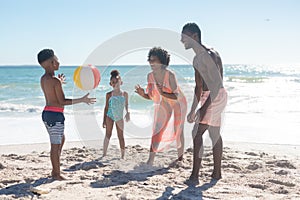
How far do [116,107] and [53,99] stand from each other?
4.79ft

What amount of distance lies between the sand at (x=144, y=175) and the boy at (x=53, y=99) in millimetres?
539

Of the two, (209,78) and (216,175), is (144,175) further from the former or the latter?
(209,78)

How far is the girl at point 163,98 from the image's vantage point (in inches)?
191

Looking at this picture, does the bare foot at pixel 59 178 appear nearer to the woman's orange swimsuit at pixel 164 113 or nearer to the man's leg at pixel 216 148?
the woman's orange swimsuit at pixel 164 113

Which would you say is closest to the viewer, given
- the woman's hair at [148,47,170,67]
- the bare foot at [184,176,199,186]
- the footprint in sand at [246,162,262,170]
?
the bare foot at [184,176,199,186]

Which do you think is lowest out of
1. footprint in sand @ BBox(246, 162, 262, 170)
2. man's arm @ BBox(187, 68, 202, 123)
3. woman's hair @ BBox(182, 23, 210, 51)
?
footprint in sand @ BBox(246, 162, 262, 170)

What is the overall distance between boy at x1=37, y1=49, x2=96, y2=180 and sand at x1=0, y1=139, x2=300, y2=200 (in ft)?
1.77

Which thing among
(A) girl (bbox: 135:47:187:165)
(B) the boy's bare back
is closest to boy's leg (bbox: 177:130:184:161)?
(A) girl (bbox: 135:47:187:165)

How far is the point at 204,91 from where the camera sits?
14.0ft

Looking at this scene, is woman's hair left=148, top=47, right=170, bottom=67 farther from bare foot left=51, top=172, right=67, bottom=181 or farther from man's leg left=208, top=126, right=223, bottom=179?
bare foot left=51, top=172, right=67, bottom=181

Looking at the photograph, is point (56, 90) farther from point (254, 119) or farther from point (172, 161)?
point (254, 119)

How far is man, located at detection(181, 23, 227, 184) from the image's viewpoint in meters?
4.12

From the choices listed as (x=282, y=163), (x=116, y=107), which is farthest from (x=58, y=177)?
(x=282, y=163)

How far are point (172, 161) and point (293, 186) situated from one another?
1.81m
